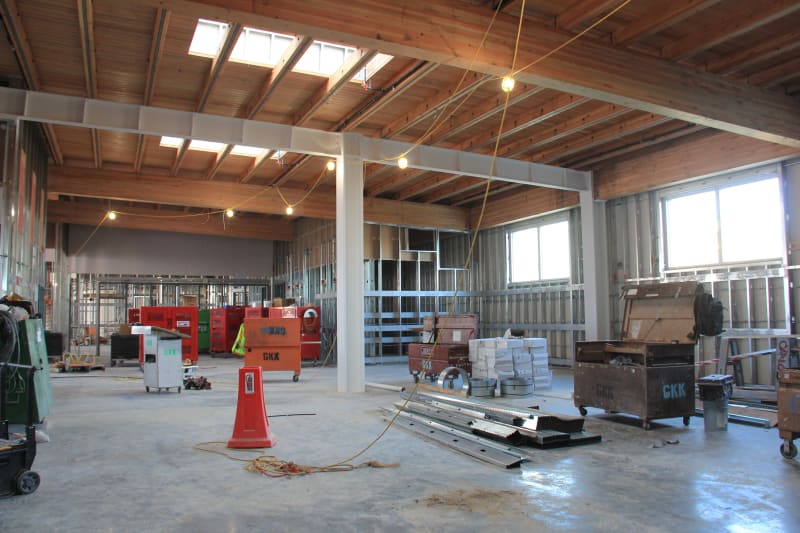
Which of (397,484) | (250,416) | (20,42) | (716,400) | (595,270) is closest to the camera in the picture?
(397,484)

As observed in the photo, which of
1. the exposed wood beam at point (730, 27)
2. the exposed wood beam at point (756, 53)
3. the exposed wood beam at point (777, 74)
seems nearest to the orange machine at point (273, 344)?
the exposed wood beam at point (730, 27)

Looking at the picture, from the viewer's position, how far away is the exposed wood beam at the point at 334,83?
30.6 feet

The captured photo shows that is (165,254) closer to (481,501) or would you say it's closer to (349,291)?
(349,291)

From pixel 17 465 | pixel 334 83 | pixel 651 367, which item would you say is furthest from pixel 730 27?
pixel 17 465

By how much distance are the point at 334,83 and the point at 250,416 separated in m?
6.12

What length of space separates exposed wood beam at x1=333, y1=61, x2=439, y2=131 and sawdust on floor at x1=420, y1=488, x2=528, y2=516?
276 inches

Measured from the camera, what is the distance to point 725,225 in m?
12.8

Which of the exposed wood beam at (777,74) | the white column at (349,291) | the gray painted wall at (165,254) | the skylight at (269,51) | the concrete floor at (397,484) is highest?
the skylight at (269,51)

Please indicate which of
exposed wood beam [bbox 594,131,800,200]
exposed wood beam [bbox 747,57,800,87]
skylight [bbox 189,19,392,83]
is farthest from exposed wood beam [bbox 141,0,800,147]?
skylight [bbox 189,19,392,83]

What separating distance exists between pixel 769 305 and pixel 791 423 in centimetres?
662

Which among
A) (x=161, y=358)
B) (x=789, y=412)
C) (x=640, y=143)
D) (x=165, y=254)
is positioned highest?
(x=640, y=143)

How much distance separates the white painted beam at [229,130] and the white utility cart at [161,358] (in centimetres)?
408

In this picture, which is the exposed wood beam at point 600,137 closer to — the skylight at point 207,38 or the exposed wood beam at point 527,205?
the exposed wood beam at point 527,205

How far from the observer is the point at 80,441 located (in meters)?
7.29
